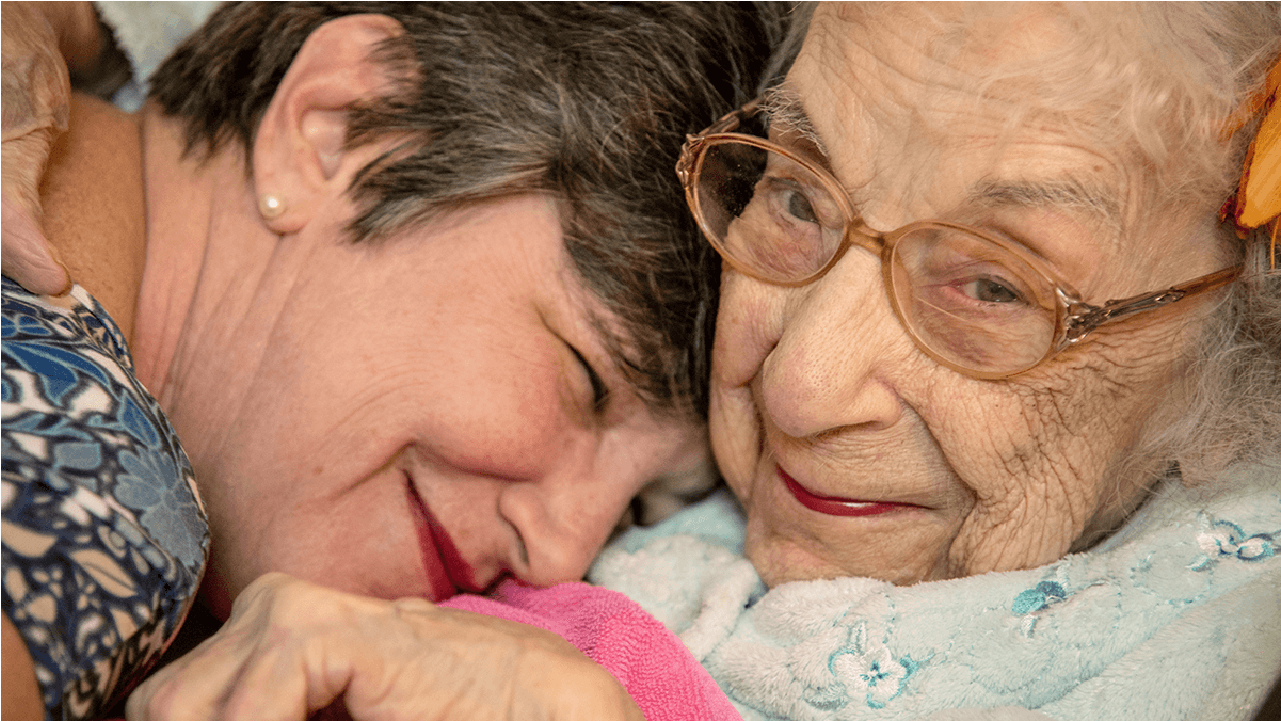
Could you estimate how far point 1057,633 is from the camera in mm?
1193

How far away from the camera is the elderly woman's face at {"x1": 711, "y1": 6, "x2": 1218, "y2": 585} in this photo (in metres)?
1.11

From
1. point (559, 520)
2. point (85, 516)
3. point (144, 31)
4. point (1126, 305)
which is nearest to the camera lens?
point (85, 516)

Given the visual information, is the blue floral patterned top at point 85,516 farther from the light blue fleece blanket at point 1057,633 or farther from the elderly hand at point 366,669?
the light blue fleece blanket at point 1057,633

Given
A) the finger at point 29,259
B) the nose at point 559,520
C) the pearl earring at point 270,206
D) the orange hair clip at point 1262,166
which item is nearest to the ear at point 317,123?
the pearl earring at point 270,206

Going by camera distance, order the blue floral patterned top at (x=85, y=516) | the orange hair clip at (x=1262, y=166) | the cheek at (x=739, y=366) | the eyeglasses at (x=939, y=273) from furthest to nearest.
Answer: the cheek at (x=739, y=366)
the eyeglasses at (x=939, y=273)
the orange hair clip at (x=1262, y=166)
the blue floral patterned top at (x=85, y=516)

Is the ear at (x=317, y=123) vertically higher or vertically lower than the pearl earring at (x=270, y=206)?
higher

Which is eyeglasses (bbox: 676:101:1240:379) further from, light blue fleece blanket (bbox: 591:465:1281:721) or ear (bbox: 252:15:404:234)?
ear (bbox: 252:15:404:234)

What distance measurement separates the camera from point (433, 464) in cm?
148

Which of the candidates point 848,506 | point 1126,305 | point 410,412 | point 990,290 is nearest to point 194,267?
point 410,412

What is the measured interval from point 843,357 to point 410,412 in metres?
0.64

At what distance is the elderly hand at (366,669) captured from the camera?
2.81ft

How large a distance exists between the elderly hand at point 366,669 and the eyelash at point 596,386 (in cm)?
60

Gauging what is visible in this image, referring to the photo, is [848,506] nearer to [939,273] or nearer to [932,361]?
[932,361]

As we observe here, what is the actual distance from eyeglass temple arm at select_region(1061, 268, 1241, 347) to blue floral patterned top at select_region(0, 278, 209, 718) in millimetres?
1040
